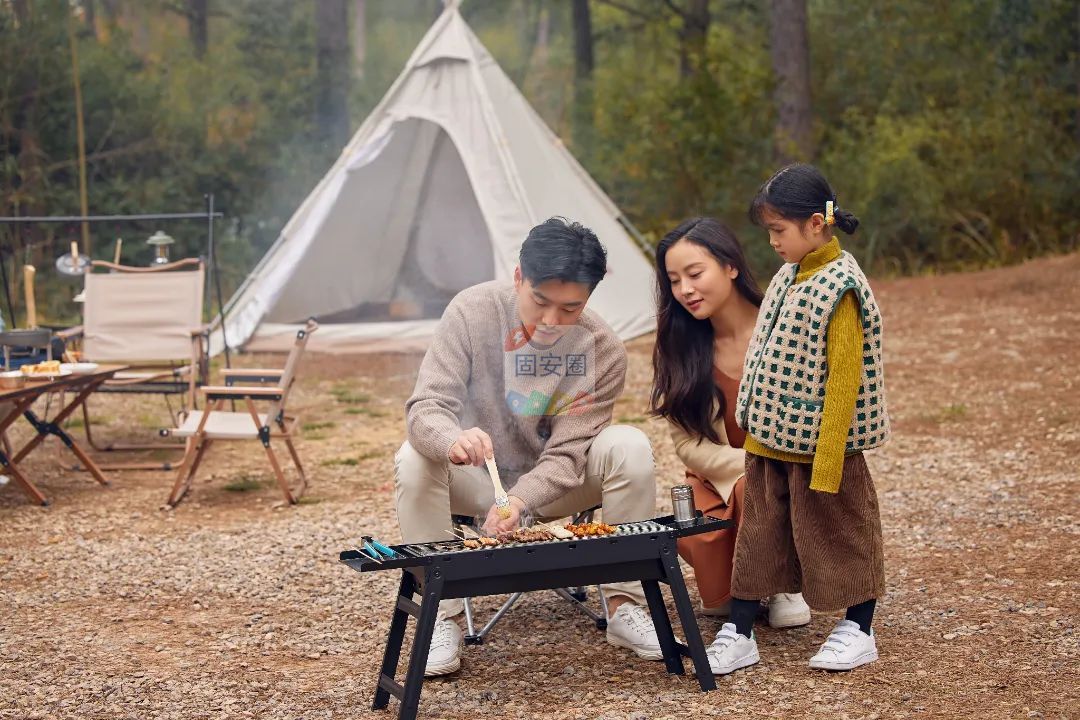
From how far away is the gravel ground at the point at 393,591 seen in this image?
9.29ft

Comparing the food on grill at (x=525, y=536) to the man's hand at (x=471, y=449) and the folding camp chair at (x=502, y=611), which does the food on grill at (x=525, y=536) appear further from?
the folding camp chair at (x=502, y=611)

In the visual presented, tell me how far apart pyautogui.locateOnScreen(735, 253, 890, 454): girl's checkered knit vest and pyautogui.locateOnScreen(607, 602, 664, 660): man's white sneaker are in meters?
0.53

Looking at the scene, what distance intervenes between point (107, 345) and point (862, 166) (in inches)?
295

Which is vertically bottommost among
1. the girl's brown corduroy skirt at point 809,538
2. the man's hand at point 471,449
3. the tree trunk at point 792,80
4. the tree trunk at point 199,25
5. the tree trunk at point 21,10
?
the girl's brown corduroy skirt at point 809,538

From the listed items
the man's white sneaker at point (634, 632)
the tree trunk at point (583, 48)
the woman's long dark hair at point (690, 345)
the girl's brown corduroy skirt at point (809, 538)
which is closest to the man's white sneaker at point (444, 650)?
the man's white sneaker at point (634, 632)

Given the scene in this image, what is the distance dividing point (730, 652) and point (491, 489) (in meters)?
0.67

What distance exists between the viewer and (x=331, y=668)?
309cm

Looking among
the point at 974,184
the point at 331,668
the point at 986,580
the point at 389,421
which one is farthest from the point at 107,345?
the point at 974,184

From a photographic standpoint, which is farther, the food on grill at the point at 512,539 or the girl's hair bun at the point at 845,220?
the girl's hair bun at the point at 845,220

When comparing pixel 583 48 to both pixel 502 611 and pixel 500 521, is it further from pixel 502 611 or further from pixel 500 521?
pixel 500 521

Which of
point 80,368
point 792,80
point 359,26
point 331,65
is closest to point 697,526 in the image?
point 80,368

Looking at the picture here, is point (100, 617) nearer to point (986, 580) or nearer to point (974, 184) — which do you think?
point (986, 580)

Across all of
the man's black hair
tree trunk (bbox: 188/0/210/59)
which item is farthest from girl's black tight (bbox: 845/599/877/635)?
tree trunk (bbox: 188/0/210/59)

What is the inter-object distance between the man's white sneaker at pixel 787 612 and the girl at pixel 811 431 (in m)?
0.25
